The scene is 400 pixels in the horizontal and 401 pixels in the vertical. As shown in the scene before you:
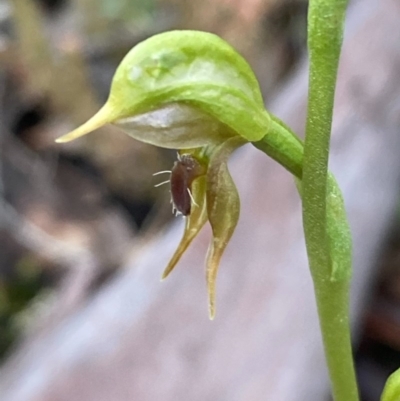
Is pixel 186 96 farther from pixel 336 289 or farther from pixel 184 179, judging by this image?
pixel 336 289

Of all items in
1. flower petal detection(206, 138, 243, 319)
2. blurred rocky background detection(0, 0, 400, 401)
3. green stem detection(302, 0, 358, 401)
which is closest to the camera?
Result: green stem detection(302, 0, 358, 401)

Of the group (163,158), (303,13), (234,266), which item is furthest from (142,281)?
(303,13)

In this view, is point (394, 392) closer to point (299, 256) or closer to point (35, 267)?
point (299, 256)

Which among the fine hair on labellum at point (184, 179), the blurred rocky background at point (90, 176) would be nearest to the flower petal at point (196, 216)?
the fine hair on labellum at point (184, 179)

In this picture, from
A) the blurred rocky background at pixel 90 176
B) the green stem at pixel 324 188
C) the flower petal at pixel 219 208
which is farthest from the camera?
the blurred rocky background at pixel 90 176

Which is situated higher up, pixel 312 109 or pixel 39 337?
pixel 312 109

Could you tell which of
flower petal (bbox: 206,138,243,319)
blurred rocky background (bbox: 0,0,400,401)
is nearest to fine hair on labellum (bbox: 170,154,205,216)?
flower petal (bbox: 206,138,243,319)

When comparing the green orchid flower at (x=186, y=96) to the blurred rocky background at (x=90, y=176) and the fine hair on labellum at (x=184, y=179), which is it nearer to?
the fine hair on labellum at (x=184, y=179)

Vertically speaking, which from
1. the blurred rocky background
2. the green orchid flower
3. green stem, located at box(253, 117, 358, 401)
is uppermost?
the green orchid flower

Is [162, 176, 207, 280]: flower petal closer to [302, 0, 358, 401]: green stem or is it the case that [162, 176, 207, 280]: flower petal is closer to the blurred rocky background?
[302, 0, 358, 401]: green stem
